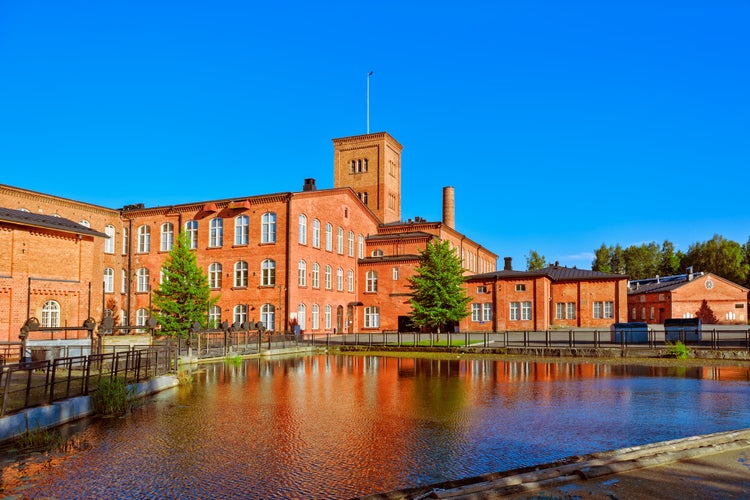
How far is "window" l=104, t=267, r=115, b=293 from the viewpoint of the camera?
47.8 meters

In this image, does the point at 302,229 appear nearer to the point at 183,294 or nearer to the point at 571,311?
the point at 183,294

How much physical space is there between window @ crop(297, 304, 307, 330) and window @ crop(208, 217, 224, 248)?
8243mm

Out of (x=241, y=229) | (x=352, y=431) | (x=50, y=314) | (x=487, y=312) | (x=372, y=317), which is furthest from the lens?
(x=372, y=317)

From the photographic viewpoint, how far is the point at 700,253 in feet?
286

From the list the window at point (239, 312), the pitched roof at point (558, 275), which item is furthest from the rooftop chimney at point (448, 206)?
the window at point (239, 312)

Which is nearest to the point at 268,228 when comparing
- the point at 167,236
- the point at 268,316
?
the point at 268,316

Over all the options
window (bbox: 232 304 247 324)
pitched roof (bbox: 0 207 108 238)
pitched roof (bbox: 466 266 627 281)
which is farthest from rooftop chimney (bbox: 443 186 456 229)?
pitched roof (bbox: 0 207 108 238)

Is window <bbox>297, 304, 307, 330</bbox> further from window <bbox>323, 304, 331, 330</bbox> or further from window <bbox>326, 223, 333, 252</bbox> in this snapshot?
window <bbox>326, 223, 333, 252</bbox>

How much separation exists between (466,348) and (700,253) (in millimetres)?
69100

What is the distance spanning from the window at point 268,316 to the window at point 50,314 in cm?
1681

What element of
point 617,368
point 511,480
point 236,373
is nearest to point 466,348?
point 617,368

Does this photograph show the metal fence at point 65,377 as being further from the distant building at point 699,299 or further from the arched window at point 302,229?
the distant building at point 699,299

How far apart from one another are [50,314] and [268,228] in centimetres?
1874

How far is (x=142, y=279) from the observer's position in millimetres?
49188
